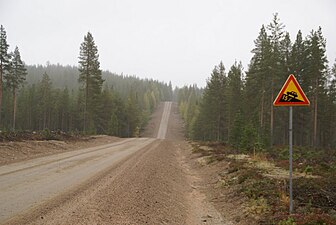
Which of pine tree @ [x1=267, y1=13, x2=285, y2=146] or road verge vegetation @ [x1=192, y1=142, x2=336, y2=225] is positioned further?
pine tree @ [x1=267, y1=13, x2=285, y2=146]

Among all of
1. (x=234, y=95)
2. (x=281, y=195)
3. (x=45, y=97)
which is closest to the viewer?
(x=281, y=195)

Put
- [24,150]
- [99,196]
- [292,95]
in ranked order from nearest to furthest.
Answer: [292,95]
[99,196]
[24,150]

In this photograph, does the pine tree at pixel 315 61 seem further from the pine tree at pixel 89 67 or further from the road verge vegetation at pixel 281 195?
the pine tree at pixel 89 67

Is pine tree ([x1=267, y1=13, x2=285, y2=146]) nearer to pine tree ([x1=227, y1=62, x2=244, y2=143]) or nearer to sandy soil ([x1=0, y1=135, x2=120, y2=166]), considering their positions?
pine tree ([x1=227, y1=62, x2=244, y2=143])

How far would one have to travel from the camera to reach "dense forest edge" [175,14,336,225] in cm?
717

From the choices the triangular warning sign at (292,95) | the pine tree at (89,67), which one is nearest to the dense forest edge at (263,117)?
the pine tree at (89,67)

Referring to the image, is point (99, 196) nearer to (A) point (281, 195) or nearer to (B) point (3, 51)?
(A) point (281, 195)

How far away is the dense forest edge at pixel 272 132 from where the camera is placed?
23.5ft

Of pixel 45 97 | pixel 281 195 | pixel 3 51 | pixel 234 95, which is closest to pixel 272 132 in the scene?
pixel 234 95

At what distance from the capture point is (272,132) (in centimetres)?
3130

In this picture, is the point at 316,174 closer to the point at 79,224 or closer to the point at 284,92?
the point at 284,92

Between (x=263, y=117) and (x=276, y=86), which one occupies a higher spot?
(x=276, y=86)

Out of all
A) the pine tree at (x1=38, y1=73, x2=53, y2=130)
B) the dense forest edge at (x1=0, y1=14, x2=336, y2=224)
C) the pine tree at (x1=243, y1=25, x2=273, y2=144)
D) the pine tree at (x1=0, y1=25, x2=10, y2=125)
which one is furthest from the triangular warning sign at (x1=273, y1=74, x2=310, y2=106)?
the pine tree at (x1=38, y1=73, x2=53, y2=130)

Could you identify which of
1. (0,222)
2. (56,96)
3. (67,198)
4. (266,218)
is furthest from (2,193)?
(56,96)
